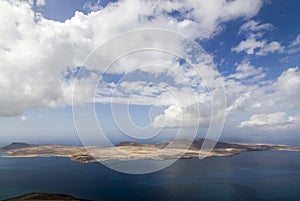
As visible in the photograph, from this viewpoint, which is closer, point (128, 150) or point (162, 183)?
point (162, 183)

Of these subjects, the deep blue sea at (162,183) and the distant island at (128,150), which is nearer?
the deep blue sea at (162,183)

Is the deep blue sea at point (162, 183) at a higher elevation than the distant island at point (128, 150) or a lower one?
lower

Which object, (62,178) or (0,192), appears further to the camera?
(62,178)

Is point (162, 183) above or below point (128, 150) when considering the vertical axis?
below

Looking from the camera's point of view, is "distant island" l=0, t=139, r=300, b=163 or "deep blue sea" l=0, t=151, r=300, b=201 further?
"distant island" l=0, t=139, r=300, b=163

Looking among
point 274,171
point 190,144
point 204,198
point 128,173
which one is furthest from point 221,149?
point 204,198

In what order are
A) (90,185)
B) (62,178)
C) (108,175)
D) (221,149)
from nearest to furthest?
(90,185), (62,178), (108,175), (221,149)

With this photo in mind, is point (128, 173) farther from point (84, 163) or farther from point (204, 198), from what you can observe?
point (204, 198)

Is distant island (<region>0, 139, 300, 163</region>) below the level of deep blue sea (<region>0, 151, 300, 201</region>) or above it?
above
